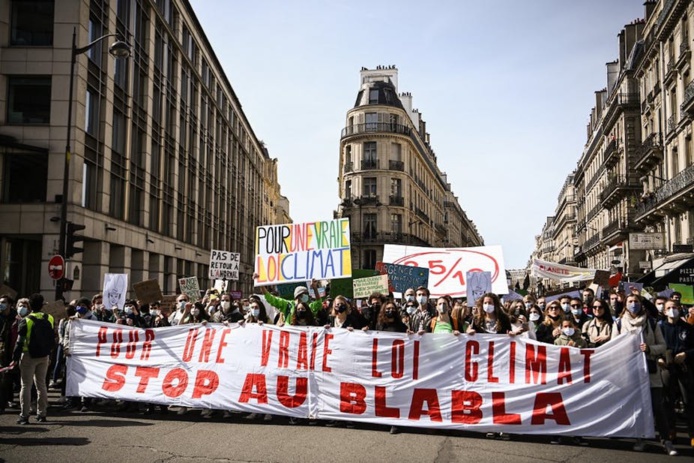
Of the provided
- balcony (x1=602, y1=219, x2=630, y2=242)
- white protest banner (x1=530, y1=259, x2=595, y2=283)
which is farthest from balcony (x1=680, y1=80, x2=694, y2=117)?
balcony (x1=602, y1=219, x2=630, y2=242)

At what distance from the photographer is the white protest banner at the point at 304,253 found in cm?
1191

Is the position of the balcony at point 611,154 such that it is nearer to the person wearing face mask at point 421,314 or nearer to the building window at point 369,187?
the building window at point 369,187

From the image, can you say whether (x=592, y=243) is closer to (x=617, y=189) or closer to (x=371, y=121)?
(x=617, y=189)

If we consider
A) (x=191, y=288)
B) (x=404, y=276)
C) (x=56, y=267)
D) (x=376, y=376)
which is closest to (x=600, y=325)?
(x=376, y=376)

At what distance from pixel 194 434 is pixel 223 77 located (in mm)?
43179

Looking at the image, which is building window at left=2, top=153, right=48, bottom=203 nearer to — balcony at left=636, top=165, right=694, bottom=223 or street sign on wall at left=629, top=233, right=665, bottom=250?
street sign on wall at left=629, top=233, right=665, bottom=250

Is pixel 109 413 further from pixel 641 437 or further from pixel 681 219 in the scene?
pixel 681 219

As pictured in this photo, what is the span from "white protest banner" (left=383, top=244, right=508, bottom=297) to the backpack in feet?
31.2

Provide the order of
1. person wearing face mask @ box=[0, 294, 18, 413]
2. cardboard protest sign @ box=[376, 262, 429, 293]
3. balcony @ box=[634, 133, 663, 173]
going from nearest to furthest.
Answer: person wearing face mask @ box=[0, 294, 18, 413], cardboard protest sign @ box=[376, 262, 429, 293], balcony @ box=[634, 133, 663, 173]

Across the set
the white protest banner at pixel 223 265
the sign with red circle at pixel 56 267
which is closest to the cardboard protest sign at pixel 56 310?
the sign with red circle at pixel 56 267

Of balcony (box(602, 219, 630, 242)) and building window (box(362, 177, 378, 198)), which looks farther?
building window (box(362, 177, 378, 198))

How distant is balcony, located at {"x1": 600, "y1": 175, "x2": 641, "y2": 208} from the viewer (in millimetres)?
43719

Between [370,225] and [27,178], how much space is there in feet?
130

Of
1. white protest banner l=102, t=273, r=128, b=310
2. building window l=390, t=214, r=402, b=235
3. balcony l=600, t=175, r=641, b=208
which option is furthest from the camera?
building window l=390, t=214, r=402, b=235
